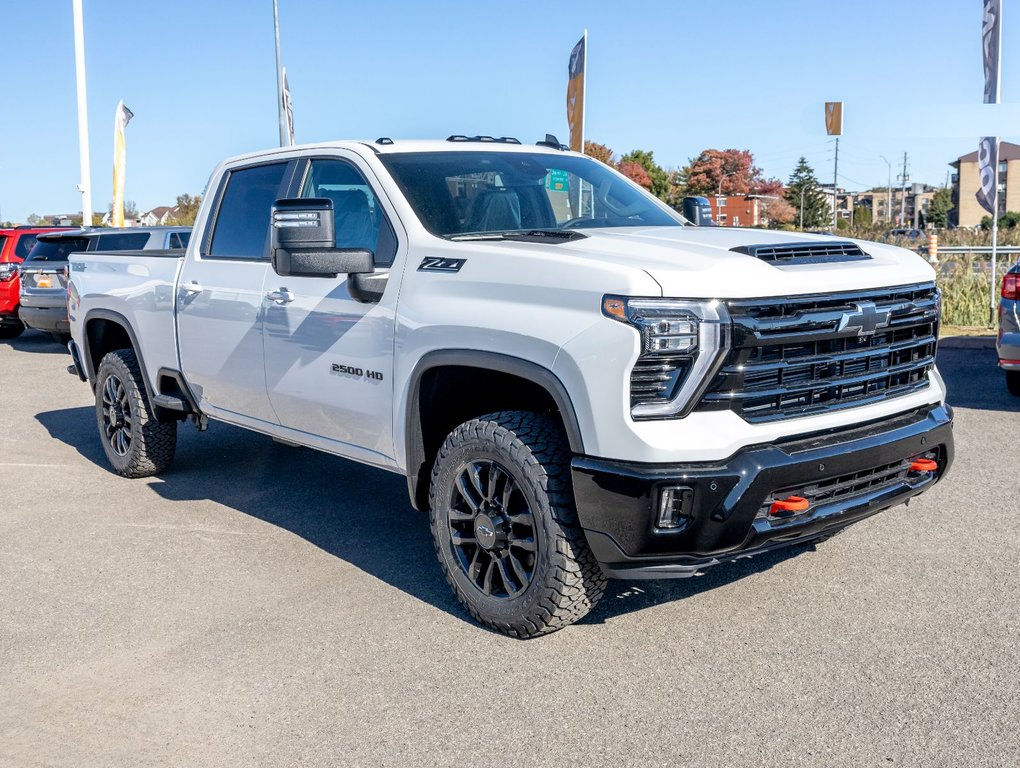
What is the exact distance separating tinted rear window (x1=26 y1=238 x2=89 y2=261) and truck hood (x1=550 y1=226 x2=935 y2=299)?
13.2 meters

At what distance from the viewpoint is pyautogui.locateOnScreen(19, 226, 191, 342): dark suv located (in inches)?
591

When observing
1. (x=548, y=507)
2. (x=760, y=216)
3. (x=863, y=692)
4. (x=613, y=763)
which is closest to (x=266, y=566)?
(x=548, y=507)

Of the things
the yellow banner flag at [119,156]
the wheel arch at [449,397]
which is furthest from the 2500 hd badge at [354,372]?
the yellow banner flag at [119,156]

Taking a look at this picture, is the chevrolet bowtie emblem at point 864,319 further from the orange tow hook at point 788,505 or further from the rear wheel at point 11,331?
the rear wheel at point 11,331

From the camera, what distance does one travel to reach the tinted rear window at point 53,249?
Result: 52.1 ft

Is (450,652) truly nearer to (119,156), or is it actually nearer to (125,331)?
(125,331)

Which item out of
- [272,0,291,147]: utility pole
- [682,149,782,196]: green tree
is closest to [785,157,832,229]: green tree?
[682,149,782,196]: green tree

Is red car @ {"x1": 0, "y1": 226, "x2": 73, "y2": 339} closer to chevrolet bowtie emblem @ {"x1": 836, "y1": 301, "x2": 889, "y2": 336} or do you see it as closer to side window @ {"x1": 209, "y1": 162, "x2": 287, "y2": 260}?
side window @ {"x1": 209, "y1": 162, "x2": 287, "y2": 260}

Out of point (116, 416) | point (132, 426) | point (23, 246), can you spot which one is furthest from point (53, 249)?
point (132, 426)

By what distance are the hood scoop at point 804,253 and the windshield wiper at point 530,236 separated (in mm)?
765

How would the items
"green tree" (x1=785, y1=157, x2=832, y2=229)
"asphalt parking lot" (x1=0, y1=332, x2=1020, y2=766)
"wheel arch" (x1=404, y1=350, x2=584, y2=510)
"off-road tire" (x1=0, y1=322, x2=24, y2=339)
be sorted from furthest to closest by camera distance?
"green tree" (x1=785, y1=157, x2=832, y2=229) → "off-road tire" (x1=0, y1=322, x2=24, y2=339) → "wheel arch" (x1=404, y1=350, x2=584, y2=510) → "asphalt parking lot" (x1=0, y1=332, x2=1020, y2=766)

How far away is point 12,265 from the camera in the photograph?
57.6 ft

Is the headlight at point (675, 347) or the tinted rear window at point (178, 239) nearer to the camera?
the headlight at point (675, 347)

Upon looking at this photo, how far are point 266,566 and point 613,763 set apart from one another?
2.53 metres
